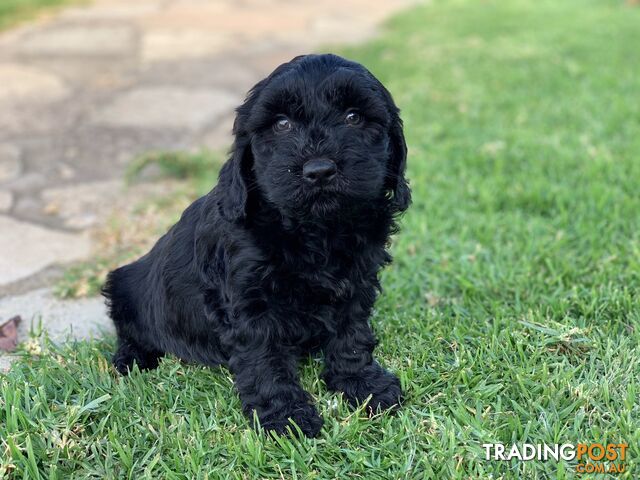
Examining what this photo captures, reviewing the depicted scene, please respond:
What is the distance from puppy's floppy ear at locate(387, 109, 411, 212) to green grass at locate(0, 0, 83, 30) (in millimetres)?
8742

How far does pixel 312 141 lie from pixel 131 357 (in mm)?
1284

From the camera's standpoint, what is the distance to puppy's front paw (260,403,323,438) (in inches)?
95.7

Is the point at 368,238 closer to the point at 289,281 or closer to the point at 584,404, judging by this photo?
the point at 289,281

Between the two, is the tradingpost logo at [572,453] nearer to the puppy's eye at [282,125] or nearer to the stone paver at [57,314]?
the puppy's eye at [282,125]

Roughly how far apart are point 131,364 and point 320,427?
0.92m

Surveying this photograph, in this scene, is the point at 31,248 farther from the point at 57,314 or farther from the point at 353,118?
the point at 353,118

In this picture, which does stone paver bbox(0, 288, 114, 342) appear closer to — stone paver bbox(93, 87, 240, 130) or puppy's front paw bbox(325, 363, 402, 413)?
puppy's front paw bbox(325, 363, 402, 413)

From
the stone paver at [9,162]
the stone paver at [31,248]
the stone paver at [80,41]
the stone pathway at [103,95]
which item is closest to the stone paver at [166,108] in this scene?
the stone pathway at [103,95]

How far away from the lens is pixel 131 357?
294 cm

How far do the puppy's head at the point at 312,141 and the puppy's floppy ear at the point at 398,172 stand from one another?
9 centimetres

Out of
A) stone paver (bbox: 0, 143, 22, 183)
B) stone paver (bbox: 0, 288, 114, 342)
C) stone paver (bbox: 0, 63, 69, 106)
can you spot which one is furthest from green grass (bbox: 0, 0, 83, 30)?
stone paver (bbox: 0, 288, 114, 342)

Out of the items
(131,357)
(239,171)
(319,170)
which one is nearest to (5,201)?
(131,357)

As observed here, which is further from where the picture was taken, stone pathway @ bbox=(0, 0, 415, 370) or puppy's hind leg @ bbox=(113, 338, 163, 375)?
stone pathway @ bbox=(0, 0, 415, 370)

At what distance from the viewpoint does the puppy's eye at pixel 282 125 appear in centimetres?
240
